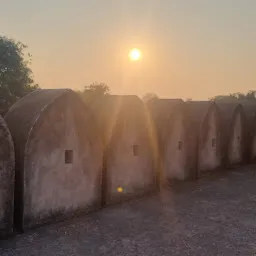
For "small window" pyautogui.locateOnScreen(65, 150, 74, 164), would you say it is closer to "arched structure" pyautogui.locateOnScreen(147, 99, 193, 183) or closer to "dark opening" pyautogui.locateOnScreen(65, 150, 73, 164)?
"dark opening" pyautogui.locateOnScreen(65, 150, 73, 164)

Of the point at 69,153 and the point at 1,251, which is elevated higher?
the point at 69,153

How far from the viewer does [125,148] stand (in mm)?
13609

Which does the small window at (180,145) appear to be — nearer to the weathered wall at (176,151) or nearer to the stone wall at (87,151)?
the weathered wall at (176,151)

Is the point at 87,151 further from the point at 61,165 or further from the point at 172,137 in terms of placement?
the point at 172,137

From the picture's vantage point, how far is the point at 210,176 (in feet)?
63.7

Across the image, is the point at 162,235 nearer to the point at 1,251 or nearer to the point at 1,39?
the point at 1,251

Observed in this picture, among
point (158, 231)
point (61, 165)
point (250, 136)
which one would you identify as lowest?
point (158, 231)

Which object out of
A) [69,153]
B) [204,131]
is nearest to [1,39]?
[204,131]

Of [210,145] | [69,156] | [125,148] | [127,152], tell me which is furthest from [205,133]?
[69,156]

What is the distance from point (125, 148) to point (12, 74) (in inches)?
741

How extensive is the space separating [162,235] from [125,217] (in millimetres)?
1899

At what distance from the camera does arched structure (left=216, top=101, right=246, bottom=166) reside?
21.9m

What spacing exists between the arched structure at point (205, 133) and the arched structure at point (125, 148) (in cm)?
431

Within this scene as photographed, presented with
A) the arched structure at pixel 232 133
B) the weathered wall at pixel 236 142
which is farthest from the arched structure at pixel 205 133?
the weathered wall at pixel 236 142
